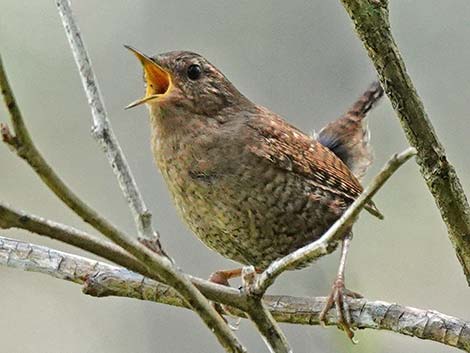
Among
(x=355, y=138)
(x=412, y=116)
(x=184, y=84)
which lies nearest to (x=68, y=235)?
(x=412, y=116)

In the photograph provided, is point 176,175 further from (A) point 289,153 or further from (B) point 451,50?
(B) point 451,50

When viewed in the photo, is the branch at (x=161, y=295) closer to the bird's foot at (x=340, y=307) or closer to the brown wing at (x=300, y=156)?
the bird's foot at (x=340, y=307)

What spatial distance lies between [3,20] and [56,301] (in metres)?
1.49

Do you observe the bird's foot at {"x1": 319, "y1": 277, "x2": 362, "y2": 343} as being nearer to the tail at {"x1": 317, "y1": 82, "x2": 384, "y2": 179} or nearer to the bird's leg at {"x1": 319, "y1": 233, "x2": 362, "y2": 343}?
the bird's leg at {"x1": 319, "y1": 233, "x2": 362, "y2": 343}

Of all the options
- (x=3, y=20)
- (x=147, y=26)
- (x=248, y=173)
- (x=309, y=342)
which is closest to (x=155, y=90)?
(x=248, y=173)

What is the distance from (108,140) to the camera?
190 centimetres

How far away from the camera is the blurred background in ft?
13.1

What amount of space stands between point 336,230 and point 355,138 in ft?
6.99

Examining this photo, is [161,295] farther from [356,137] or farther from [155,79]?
[356,137]

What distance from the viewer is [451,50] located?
4.33m

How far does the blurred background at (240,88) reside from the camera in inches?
157

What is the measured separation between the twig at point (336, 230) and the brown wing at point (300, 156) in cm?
127

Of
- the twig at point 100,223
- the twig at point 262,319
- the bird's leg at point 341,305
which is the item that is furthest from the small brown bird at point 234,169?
the twig at point 100,223

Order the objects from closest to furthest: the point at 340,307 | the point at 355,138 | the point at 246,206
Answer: the point at 340,307
the point at 246,206
the point at 355,138
